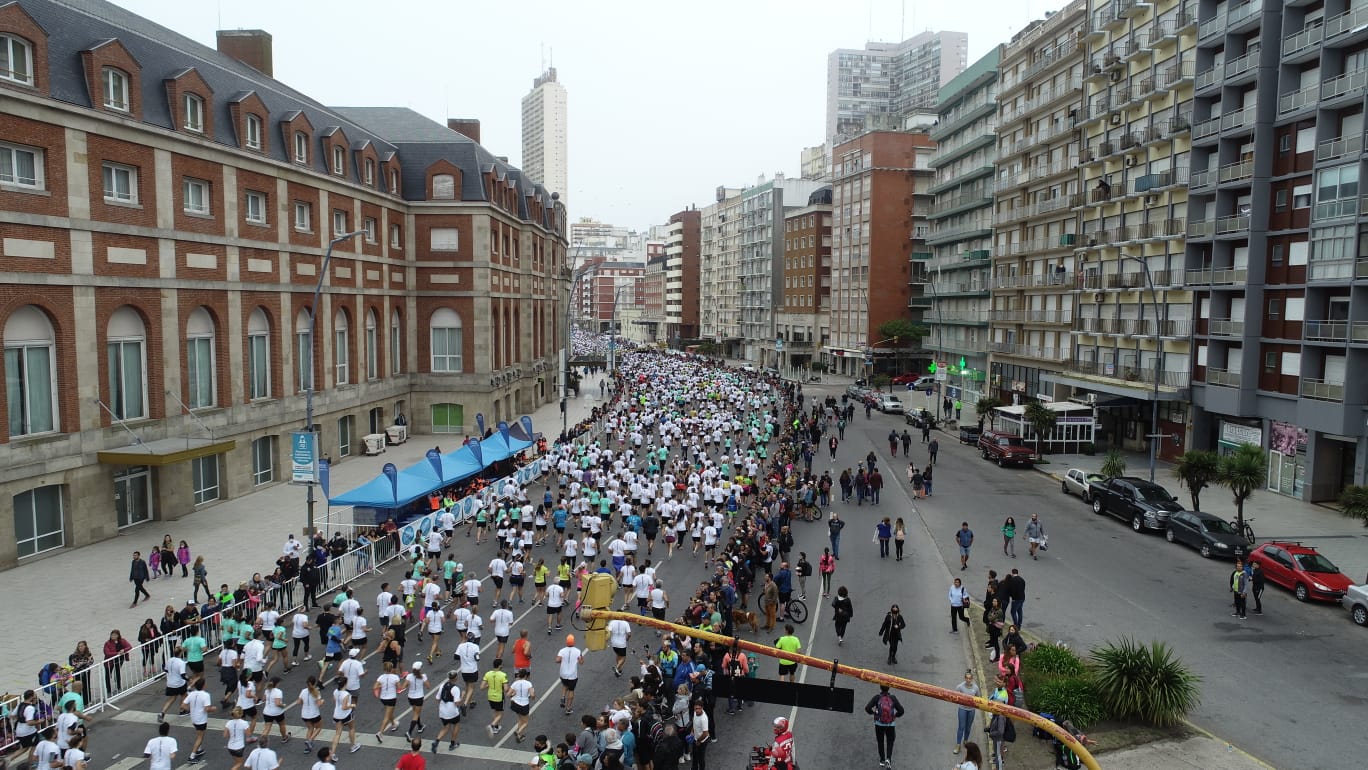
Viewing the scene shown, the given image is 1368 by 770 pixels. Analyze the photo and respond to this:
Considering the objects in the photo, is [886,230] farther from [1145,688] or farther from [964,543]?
[1145,688]

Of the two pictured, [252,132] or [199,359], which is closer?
A: [199,359]

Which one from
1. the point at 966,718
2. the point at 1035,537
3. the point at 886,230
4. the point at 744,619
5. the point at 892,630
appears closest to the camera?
the point at 966,718

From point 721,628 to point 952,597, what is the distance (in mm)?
5870

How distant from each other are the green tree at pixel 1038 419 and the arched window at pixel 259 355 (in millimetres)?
35264

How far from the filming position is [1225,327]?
38656 millimetres

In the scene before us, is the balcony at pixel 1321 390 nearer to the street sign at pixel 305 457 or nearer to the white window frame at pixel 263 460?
the street sign at pixel 305 457

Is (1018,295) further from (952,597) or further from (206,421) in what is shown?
(206,421)

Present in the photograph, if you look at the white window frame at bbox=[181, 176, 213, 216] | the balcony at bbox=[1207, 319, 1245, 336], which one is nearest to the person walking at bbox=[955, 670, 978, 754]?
the white window frame at bbox=[181, 176, 213, 216]

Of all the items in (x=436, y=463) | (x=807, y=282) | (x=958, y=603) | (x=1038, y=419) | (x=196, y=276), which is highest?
(x=807, y=282)

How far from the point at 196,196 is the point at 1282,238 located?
42.2 metres

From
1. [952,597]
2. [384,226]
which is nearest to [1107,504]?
[952,597]

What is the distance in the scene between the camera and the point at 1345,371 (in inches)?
1264

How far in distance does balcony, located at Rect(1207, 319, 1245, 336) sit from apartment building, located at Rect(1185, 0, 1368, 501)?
0.06 meters

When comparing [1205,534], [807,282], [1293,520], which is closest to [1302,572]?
[1205,534]
